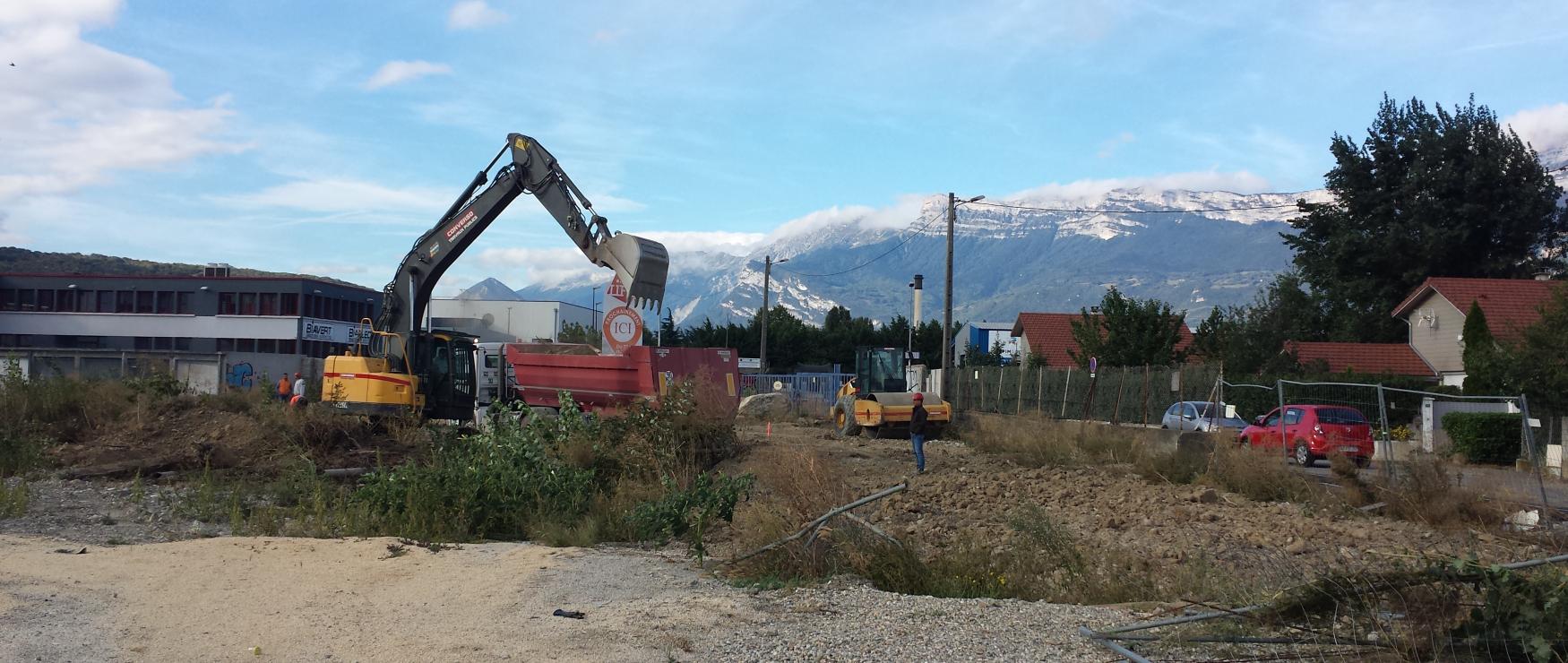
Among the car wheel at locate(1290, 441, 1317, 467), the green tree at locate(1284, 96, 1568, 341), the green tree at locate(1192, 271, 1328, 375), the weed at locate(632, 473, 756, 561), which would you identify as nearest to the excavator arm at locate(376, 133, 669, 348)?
the weed at locate(632, 473, 756, 561)

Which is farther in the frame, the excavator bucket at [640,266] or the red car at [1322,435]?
the red car at [1322,435]

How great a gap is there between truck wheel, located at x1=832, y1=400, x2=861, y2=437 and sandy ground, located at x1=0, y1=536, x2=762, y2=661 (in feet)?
65.2

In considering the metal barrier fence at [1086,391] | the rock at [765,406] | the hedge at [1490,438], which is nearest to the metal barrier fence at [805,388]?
the rock at [765,406]

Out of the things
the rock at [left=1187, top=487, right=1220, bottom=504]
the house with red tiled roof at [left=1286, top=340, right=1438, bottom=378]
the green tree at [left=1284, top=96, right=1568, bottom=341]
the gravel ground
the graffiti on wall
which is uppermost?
the green tree at [left=1284, top=96, right=1568, bottom=341]

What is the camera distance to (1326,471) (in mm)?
21438

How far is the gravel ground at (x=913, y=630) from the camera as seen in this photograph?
686 centimetres

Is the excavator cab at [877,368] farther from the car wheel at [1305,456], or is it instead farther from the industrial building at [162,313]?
the industrial building at [162,313]

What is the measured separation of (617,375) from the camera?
2227 centimetres

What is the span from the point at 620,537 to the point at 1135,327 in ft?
130

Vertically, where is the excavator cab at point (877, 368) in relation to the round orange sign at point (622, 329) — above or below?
below

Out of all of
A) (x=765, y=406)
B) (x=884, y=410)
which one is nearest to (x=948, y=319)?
(x=765, y=406)

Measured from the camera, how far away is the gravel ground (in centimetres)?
686

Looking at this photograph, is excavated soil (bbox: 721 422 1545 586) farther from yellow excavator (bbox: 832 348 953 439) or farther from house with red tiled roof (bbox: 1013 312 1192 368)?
house with red tiled roof (bbox: 1013 312 1192 368)

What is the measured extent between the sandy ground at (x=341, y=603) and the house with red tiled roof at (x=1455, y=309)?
40699 millimetres
